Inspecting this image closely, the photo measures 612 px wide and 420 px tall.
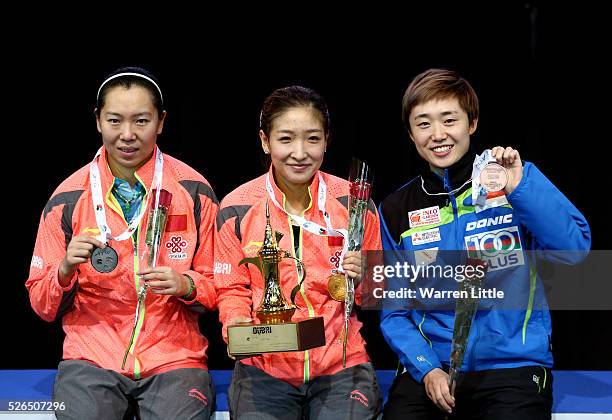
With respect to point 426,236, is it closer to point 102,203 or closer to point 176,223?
point 176,223

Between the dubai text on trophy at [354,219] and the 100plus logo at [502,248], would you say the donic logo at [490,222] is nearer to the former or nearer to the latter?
the 100plus logo at [502,248]

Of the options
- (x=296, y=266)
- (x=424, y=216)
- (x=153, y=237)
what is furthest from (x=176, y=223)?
(x=424, y=216)

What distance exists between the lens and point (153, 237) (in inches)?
106

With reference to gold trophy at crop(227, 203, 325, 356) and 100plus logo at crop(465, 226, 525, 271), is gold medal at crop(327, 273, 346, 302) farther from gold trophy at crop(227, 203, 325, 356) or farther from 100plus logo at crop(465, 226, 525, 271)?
100plus logo at crop(465, 226, 525, 271)

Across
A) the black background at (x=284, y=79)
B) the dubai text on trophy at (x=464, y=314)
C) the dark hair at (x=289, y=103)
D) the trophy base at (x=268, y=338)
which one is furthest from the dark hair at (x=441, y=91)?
the black background at (x=284, y=79)

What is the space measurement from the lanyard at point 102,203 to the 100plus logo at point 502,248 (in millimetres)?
972

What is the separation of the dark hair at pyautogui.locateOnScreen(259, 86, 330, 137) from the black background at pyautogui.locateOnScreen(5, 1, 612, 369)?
101 cm

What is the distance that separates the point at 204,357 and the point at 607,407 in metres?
1.21

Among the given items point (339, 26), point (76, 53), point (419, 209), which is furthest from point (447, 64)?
point (76, 53)

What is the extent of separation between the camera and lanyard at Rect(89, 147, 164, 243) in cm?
276

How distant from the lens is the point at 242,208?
2.83 m

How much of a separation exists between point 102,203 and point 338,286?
2.49ft

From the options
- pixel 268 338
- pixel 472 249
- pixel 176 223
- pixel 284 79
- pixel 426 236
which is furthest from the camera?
pixel 284 79

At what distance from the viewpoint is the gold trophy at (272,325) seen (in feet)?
8.11
